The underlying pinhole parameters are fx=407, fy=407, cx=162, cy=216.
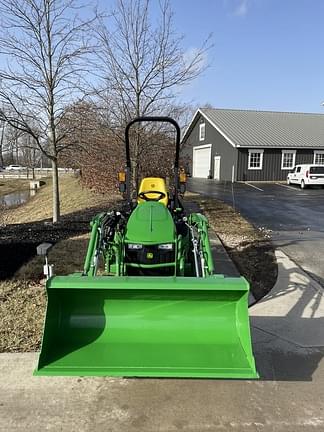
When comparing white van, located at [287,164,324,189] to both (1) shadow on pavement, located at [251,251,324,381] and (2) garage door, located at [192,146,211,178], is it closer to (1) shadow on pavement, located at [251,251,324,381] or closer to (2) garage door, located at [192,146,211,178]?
(2) garage door, located at [192,146,211,178]

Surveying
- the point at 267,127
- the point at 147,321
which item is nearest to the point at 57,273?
the point at 147,321

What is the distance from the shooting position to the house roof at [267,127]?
98.7 ft

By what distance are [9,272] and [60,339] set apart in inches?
125

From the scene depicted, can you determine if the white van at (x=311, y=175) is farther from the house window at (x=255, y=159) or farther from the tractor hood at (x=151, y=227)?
the tractor hood at (x=151, y=227)

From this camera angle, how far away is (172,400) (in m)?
3.07

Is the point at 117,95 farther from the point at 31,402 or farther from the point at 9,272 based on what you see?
the point at 31,402

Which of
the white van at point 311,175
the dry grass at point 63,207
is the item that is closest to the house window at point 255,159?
the white van at point 311,175

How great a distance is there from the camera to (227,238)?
9.36m

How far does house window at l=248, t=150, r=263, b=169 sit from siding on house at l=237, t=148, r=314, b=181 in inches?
10.5

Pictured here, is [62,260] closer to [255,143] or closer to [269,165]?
[255,143]

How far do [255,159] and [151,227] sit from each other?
27.1 m

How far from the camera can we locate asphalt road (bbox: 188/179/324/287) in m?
7.79

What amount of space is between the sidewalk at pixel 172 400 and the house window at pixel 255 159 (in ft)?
88.7

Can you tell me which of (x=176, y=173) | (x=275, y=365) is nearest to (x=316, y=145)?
(x=176, y=173)
